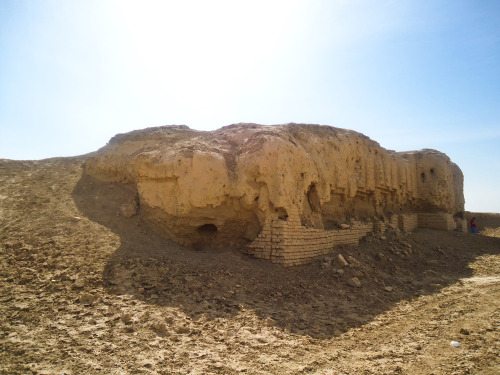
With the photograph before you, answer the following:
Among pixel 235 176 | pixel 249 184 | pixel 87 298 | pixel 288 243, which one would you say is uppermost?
pixel 235 176

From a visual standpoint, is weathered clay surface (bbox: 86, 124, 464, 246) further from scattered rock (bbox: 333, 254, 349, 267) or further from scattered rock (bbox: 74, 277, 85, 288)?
scattered rock (bbox: 74, 277, 85, 288)

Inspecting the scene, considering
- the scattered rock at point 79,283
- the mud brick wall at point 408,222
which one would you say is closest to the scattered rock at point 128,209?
the scattered rock at point 79,283

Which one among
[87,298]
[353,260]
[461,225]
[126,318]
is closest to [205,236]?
[353,260]

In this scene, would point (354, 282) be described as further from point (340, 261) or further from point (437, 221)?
point (437, 221)

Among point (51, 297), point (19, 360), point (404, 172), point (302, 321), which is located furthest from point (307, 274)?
point (404, 172)

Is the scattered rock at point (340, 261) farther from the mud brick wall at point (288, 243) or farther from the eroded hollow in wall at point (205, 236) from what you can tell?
the eroded hollow in wall at point (205, 236)

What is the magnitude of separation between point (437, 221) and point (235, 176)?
1029 cm

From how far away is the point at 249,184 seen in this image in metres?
7.40

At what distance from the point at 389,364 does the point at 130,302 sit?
3.35 meters

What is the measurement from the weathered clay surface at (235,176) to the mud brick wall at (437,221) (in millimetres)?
5073

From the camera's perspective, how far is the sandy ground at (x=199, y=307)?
Answer: 3.72 metres

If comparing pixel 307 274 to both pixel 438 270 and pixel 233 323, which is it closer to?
pixel 233 323

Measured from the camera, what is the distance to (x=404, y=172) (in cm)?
1360

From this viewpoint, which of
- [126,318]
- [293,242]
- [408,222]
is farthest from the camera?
[408,222]
